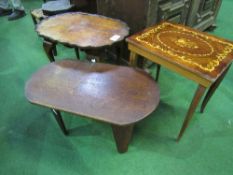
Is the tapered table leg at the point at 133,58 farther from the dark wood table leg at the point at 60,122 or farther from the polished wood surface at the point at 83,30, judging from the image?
the dark wood table leg at the point at 60,122

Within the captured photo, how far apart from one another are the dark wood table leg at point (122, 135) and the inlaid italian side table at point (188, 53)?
0.38 meters

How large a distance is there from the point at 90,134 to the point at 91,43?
2.11ft

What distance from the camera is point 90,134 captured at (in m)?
1.44

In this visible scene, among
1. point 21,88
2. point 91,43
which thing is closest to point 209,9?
point 91,43

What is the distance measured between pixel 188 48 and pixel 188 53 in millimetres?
64

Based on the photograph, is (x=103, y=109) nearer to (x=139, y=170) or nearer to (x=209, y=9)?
(x=139, y=170)

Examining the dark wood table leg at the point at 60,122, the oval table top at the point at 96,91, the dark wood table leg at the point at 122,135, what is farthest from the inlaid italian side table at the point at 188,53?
the dark wood table leg at the point at 60,122

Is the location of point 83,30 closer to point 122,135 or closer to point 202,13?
point 122,135

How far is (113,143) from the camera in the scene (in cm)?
138

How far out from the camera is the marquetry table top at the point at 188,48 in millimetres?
1110

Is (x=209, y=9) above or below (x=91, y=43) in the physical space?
below

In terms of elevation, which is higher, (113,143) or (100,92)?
(100,92)

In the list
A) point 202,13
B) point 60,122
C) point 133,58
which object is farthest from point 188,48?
A: point 202,13

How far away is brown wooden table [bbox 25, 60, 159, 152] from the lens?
3.40 ft
